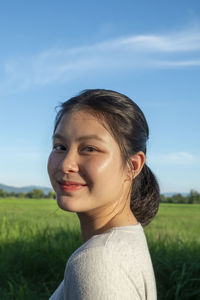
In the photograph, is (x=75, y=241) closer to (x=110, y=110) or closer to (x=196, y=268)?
(x=196, y=268)

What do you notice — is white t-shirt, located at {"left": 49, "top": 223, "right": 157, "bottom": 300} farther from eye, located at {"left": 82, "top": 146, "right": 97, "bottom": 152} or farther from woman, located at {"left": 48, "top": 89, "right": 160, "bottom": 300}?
eye, located at {"left": 82, "top": 146, "right": 97, "bottom": 152}

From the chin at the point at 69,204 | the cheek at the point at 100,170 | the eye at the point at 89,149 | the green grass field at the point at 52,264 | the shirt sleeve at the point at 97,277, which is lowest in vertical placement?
the green grass field at the point at 52,264

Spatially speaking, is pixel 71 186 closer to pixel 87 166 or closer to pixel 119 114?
pixel 87 166

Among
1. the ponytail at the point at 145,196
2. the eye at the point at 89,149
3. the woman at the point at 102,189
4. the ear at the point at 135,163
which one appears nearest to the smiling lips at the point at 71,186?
the woman at the point at 102,189

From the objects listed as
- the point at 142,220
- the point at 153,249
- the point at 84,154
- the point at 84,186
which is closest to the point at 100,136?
the point at 84,154

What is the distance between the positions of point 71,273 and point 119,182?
17.3 inches

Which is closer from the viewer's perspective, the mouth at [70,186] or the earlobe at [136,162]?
the mouth at [70,186]

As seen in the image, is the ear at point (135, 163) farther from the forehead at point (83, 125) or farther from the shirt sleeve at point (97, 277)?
the shirt sleeve at point (97, 277)

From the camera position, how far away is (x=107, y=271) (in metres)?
1.12

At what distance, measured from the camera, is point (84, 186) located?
140 cm

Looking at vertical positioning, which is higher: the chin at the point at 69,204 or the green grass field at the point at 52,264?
Result: the chin at the point at 69,204

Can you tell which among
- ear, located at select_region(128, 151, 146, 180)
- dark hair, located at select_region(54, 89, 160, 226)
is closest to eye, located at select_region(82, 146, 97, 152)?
dark hair, located at select_region(54, 89, 160, 226)

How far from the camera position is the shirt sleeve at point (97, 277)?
1.11 m

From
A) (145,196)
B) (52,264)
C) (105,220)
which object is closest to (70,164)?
(105,220)
